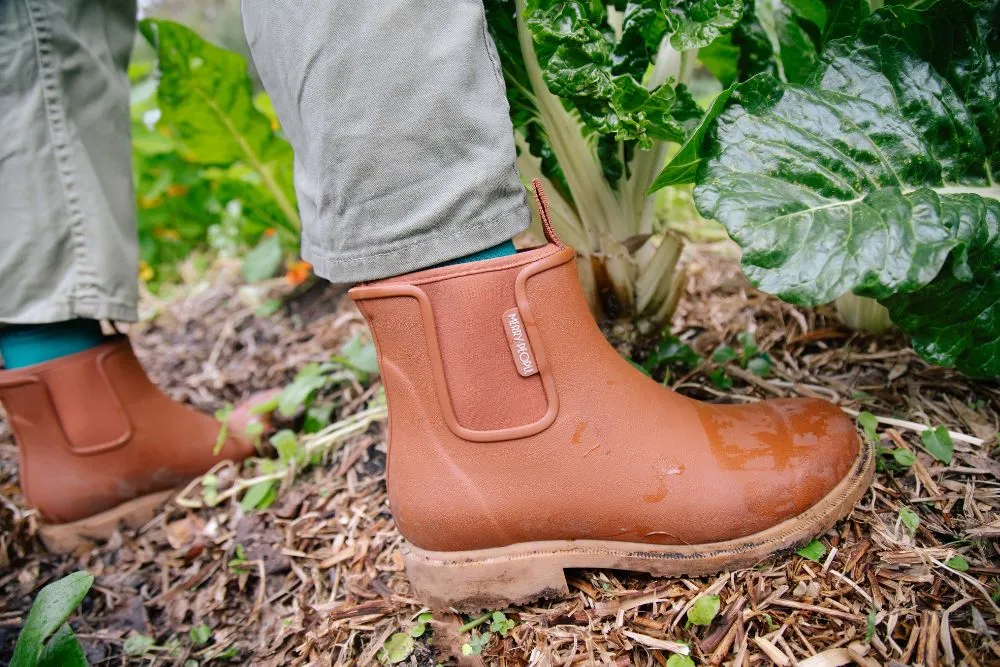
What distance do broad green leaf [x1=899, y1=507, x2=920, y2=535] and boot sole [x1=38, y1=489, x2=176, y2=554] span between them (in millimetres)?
1439

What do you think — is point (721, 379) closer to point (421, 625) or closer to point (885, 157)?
point (885, 157)

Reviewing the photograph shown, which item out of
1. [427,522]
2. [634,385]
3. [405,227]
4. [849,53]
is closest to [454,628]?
[427,522]

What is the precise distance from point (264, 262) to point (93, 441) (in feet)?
4.51

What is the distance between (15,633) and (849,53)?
1.69 m

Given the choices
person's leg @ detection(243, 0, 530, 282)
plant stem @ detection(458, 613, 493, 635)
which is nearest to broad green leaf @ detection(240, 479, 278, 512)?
plant stem @ detection(458, 613, 493, 635)

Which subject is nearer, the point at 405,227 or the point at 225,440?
the point at 405,227

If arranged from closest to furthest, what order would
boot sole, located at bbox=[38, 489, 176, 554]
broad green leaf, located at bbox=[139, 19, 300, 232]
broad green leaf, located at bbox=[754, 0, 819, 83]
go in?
broad green leaf, located at bbox=[754, 0, 819, 83]
boot sole, located at bbox=[38, 489, 176, 554]
broad green leaf, located at bbox=[139, 19, 300, 232]

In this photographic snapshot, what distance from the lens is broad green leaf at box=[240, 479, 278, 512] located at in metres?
1.30

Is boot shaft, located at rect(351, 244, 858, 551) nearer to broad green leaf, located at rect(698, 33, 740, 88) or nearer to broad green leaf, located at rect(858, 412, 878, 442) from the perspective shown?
broad green leaf, located at rect(858, 412, 878, 442)

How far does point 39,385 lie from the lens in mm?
1189

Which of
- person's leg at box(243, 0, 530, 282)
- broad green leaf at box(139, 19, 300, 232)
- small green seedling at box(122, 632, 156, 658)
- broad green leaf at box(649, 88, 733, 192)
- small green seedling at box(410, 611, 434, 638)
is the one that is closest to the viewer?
person's leg at box(243, 0, 530, 282)

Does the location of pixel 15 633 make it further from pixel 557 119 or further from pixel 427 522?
pixel 557 119

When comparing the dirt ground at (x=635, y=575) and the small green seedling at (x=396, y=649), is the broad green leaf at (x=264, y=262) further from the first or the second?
the small green seedling at (x=396, y=649)

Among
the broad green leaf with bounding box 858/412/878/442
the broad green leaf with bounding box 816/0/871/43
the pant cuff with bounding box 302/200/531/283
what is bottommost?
the broad green leaf with bounding box 858/412/878/442
